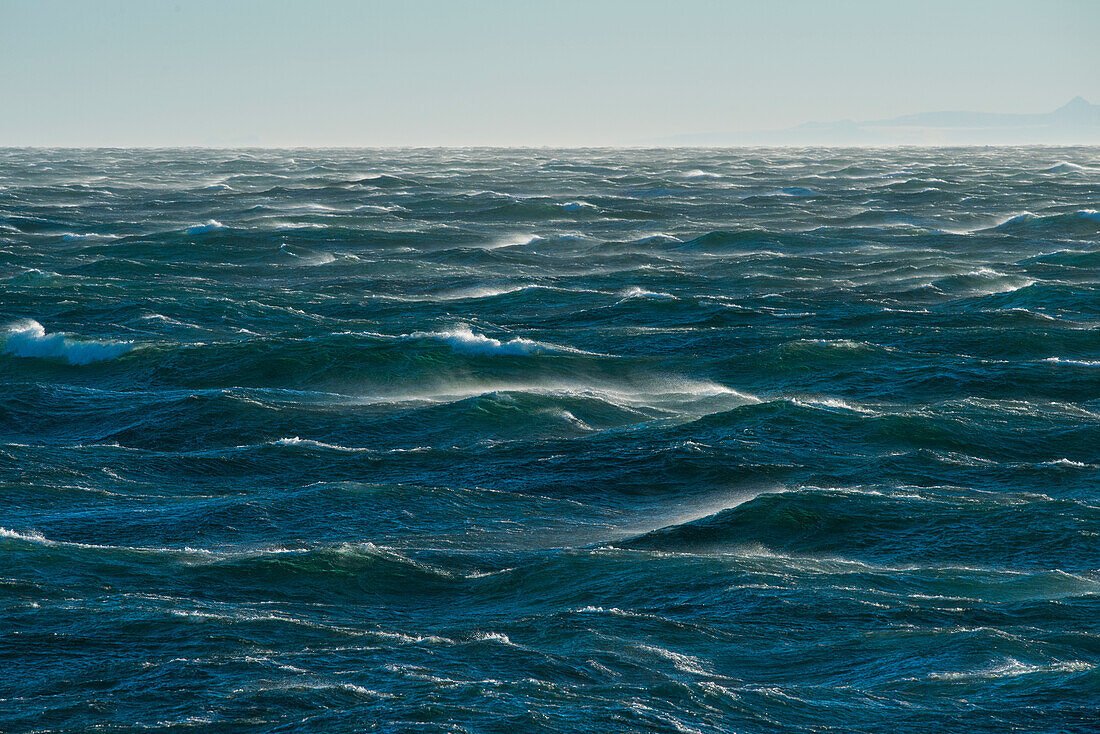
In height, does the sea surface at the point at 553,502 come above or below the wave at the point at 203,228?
below

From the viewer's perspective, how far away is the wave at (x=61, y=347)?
3288 cm

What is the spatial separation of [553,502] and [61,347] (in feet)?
59.7

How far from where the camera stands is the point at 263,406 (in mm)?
26844

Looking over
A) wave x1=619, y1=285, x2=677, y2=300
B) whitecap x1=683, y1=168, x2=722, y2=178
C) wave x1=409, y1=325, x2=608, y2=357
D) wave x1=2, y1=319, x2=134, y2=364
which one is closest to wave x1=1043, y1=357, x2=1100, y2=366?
wave x1=409, y1=325, x2=608, y2=357

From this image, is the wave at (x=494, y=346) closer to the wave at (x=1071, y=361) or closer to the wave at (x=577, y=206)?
the wave at (x=1071, y=361)

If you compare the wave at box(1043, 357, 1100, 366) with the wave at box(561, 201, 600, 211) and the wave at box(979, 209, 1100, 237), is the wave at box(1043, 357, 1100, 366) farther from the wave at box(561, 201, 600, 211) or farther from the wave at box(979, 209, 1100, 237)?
the wave at box(561, 201, 600, 211)

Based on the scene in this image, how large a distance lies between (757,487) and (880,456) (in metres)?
2.88

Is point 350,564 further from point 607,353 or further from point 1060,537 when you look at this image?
point 607,353

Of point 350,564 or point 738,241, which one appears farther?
point 738,241

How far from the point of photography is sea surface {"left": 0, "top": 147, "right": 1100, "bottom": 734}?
1321 centimetres

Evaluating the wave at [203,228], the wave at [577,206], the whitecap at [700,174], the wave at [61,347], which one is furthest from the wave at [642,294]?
the whitecap at [700,174]

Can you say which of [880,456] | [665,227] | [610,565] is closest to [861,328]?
[880,456]

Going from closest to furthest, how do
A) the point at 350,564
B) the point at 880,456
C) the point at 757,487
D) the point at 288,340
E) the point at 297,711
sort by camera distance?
the point at 297,711 < the point at 350,564 < the point at 757,487 < the point at 880,456 < the point at 288,340

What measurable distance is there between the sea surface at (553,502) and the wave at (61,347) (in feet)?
0.50
